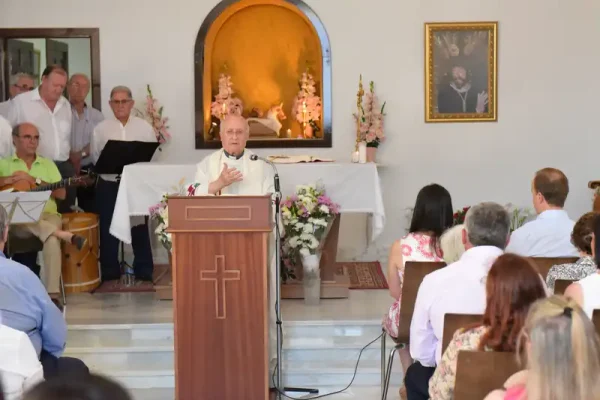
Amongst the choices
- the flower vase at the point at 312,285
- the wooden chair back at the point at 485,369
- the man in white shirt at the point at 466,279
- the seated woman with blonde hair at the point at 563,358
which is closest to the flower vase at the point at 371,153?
the flower vase at the point at 312,285

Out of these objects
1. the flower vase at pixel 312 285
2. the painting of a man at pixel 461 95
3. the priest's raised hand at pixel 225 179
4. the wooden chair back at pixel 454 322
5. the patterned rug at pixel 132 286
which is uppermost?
the painting of a man at pixel 461 95

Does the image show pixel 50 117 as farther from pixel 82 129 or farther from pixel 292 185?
pixel 292 185

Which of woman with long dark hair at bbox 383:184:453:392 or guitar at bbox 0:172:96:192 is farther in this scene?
guitar at bbox 0:172:96:192

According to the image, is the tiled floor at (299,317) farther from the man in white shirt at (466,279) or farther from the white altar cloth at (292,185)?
the man in white shirt at (466,279)

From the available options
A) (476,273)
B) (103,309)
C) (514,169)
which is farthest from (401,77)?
(476,273)

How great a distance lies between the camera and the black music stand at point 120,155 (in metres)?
6.70

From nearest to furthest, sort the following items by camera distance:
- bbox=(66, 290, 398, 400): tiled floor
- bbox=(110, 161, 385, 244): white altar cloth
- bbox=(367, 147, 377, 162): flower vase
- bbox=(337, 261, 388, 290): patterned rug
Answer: bbox=(66, 290, 398, 400): tiled floor, bbox=(110, 161, 385, 244): white altar cloth, bbox=(337, 261, 388, 290): patterned rug, bbox=(367, 147, 377, 162): flower vase

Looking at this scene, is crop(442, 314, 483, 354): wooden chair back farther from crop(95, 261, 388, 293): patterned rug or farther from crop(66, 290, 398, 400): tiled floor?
crop(95, 261, 388, 293): patterned rug

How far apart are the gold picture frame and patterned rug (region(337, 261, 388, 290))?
61.2 inches

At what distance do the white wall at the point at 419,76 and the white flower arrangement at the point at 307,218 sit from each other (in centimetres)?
219

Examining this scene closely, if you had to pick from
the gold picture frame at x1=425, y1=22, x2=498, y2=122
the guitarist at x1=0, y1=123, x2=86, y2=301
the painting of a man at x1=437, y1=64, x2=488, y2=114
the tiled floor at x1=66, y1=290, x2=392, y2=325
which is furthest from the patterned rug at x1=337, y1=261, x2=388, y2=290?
the guitarist at x1=0, y1=123, x2=86, y2=301

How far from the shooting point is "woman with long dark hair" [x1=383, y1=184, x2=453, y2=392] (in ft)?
13.6

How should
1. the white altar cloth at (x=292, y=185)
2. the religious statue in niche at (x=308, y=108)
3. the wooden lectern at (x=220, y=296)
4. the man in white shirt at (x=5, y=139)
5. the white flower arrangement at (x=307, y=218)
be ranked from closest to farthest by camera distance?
the wooden lectern at (x=220, y=296), the white flower arrangement at (x=307, y=218), the white altar cloth at (x=292, y=185), the man in white shirt at (x=5, y=139), the religious statue in niche at (x=308, y=108)

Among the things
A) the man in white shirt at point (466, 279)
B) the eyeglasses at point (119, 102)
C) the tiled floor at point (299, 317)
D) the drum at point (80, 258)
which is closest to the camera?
the man in white shirt at point (466, 279)
